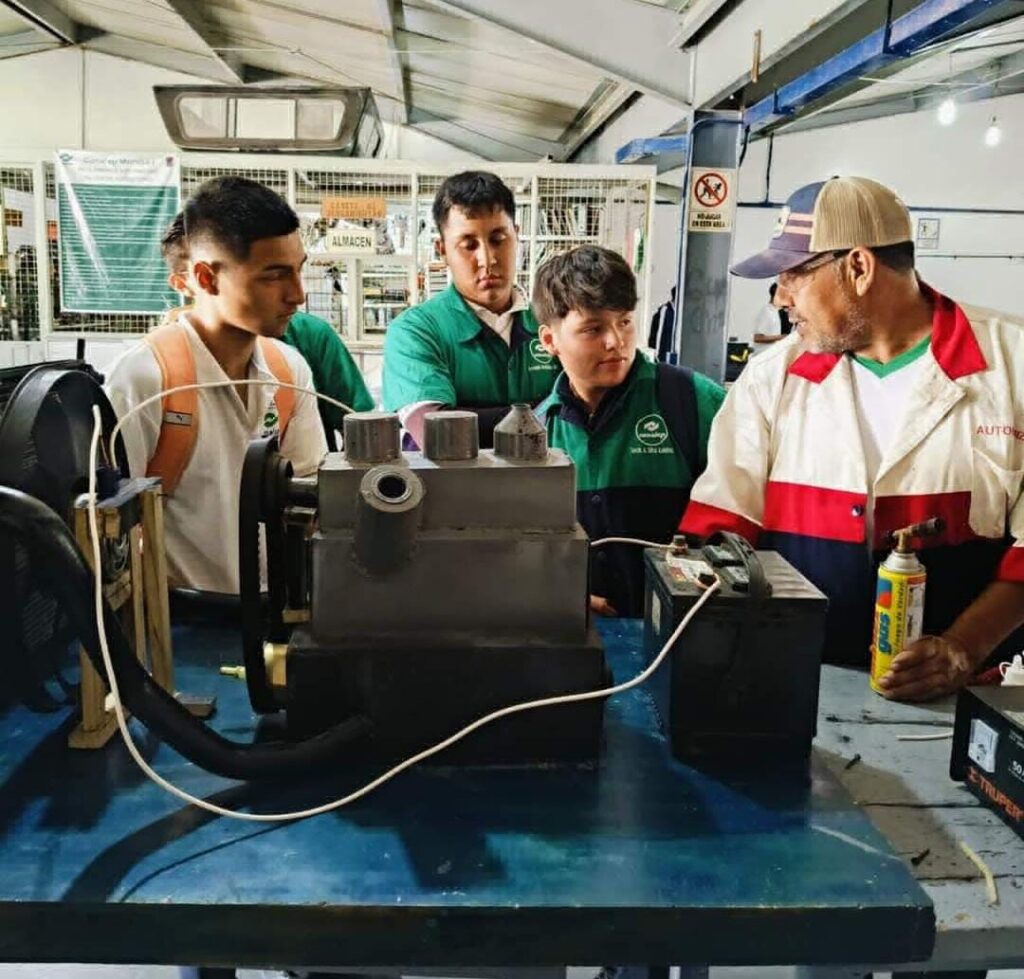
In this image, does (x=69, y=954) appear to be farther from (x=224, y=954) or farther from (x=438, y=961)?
(x=438, y=961)

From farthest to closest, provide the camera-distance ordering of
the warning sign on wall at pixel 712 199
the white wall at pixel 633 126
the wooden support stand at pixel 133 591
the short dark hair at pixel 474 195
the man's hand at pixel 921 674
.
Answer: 1. the white wall at pixel 633 126
2. the warning sign on wall at pixel 712 199
3. the short dark hair at pixel 474 195
4. the man's hand at pixel 921 674
5. the wooden support stand at pixel 133 591

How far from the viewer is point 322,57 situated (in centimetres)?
615

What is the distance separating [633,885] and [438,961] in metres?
0.17

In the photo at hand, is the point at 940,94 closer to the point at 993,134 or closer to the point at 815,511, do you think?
the point at 993,134

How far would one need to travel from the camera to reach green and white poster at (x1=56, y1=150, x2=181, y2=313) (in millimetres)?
4570

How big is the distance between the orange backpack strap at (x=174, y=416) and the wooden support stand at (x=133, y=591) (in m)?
0.50

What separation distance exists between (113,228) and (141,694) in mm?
4393

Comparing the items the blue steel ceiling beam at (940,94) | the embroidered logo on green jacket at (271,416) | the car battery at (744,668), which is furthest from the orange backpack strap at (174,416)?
the blue steel ceiling beam at (940,94)

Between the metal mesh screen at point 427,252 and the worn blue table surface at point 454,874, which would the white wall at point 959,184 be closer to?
the metal mesh screen at point 427,252

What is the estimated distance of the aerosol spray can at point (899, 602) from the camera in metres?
1.19

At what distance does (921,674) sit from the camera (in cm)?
118

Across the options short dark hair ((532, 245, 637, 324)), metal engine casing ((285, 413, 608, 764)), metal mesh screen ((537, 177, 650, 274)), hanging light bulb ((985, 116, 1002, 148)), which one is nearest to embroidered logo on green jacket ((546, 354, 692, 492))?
short dark hair ((532, 245, 637, 324))

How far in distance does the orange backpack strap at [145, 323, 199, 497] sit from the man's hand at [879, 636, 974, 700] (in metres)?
1.19

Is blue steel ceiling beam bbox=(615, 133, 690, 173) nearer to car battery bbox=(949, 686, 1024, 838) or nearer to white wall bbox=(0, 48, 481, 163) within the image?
car battery bbox=(949, 686, 1024, 838)
